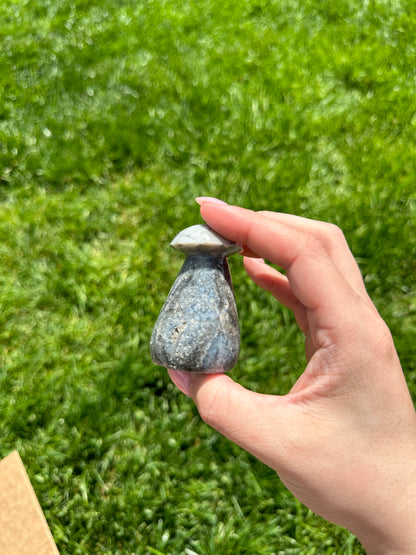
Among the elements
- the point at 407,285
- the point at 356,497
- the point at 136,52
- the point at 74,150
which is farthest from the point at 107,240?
the point at 356,497

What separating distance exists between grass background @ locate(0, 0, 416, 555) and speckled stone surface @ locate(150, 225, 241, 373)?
860mm

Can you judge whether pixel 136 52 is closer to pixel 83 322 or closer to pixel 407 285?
pixel 83 322

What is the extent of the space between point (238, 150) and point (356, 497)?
244 centimetres

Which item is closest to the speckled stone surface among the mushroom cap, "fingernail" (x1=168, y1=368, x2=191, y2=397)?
the mushroom cap

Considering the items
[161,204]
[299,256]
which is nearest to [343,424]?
[299,256]

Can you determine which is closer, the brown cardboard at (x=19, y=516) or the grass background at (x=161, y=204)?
the brown cardboard at (x=19, y=516)

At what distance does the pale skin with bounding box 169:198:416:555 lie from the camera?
174cm

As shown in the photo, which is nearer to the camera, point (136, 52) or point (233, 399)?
point (233, 399)

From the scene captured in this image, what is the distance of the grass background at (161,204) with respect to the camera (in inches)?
103

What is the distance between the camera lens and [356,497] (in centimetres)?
176

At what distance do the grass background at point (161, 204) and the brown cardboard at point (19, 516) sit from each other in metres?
0.08

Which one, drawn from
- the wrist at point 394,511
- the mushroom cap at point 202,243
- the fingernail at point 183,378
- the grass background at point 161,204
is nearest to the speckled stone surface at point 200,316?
the mushroom cap at point 202,243

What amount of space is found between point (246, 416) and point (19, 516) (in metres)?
1.51

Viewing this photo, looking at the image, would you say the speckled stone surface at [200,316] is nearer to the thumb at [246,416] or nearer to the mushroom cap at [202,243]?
the mushroom cap at [202,243]
